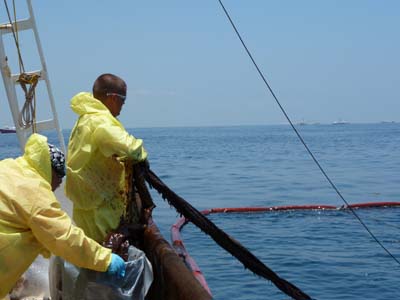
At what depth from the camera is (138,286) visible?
4191 mm

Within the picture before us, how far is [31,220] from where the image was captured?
299 centimetres

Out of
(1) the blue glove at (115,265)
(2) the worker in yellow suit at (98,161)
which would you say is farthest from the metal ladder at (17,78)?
(1) the blue glove at (115,265)

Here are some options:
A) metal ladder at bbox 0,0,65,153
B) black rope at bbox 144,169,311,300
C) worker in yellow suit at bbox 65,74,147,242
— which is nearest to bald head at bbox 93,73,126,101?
worker in yellow suit at bbox 65,74,147,242

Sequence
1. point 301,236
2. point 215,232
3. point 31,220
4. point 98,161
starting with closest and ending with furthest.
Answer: point 31,220 → point 98,161 → point 215,232 → point 301,236

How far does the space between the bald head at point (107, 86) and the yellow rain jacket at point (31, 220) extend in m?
1.17

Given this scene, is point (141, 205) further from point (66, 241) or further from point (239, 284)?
point (239, 284)

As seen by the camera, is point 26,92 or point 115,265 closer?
point 115,265

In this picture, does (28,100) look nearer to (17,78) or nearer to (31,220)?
(17,78)

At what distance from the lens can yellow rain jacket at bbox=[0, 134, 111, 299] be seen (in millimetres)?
2969

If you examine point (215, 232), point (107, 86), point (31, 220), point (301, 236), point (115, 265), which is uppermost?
point (107, 86)

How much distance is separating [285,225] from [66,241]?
14789mm

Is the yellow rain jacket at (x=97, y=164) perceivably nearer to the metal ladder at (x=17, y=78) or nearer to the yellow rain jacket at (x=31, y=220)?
the yellow rain jacket at (x=31, y=220)

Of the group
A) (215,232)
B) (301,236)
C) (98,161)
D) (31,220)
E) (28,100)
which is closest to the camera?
(31,220)

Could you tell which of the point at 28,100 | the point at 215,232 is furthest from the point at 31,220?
the point at 28,100
